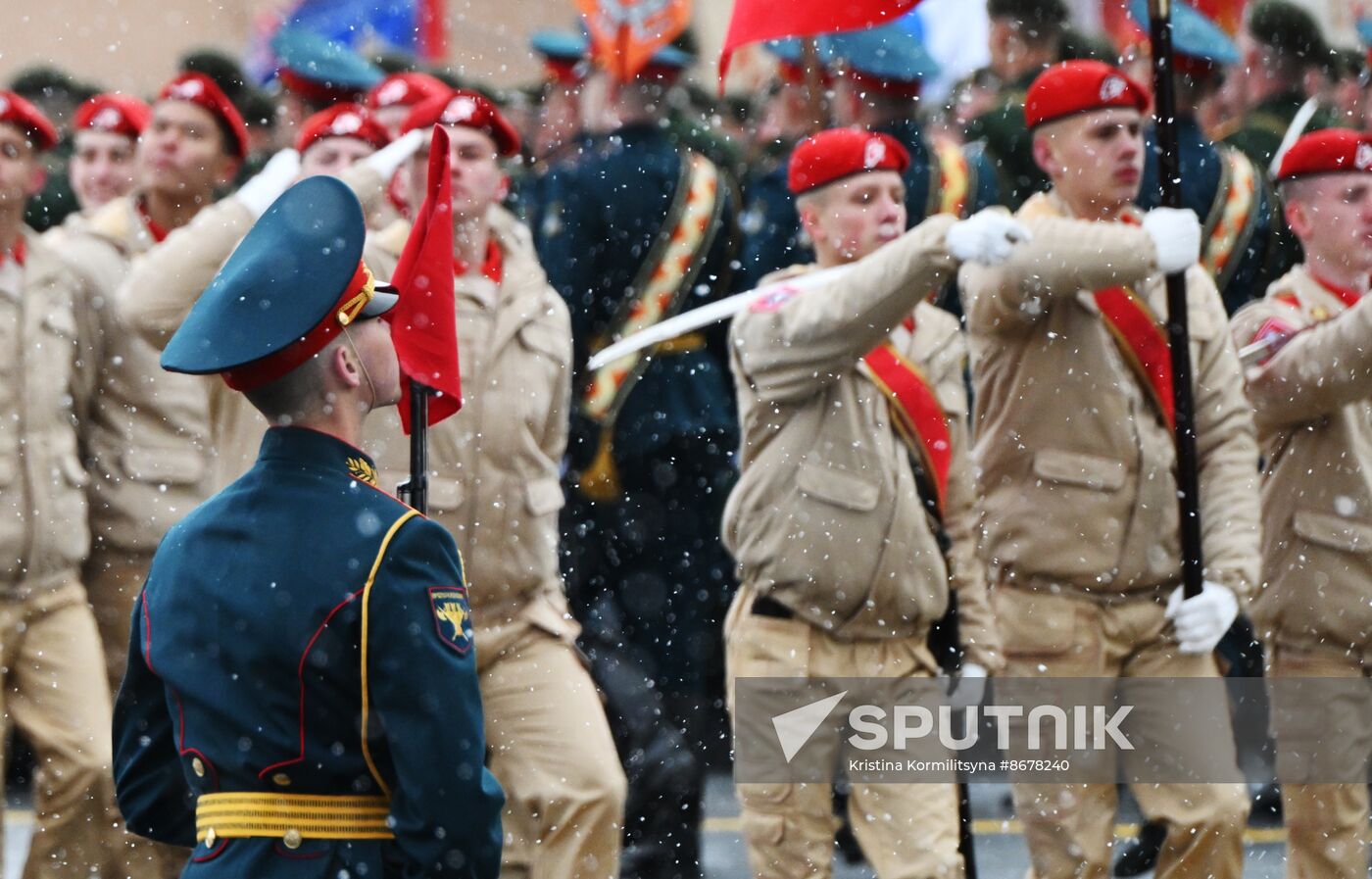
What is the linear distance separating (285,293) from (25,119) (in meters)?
3.31

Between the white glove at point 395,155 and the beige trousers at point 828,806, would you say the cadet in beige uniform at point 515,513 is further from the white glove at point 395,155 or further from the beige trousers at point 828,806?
the beige trousers at point 828,806

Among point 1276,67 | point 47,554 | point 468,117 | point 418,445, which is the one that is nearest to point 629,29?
point 468,117

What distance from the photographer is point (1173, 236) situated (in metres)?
6.16

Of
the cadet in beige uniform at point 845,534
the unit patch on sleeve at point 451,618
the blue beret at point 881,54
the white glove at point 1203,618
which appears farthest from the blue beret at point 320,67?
the unit patch on sleeve at point 451,618

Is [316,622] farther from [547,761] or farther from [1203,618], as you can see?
[1203,618]

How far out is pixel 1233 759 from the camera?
6316 millimetres

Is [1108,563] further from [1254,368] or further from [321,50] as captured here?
[321,50]

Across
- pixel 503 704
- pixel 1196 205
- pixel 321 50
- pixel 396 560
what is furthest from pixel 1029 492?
pixel 321 50

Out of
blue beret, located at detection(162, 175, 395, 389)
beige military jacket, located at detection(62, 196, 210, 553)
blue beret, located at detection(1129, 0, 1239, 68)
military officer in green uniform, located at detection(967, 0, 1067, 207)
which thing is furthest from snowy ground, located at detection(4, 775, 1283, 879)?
blue beret, located at detection(162, 175, 395, 389)

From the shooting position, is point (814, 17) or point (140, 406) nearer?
point (814, 17)

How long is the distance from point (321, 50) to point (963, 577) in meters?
3.96

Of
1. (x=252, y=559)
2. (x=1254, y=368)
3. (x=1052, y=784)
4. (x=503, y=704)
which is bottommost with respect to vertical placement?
(x=1052, y=784)

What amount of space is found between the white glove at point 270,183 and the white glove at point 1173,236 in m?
2.11

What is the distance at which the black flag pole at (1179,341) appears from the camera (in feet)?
20.6
